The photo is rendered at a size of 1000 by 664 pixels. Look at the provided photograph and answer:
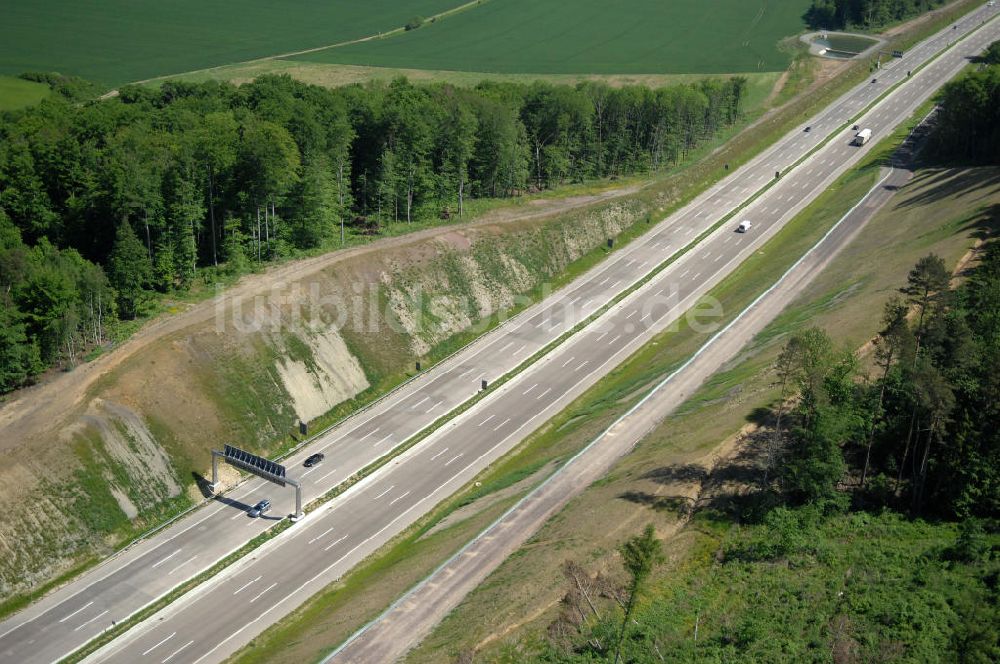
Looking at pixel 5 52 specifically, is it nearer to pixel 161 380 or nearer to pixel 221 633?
pixel 161 380

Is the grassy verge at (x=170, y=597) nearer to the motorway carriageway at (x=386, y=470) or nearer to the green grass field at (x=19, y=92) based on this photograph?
the motorway carriageway at (x=386, y=470)

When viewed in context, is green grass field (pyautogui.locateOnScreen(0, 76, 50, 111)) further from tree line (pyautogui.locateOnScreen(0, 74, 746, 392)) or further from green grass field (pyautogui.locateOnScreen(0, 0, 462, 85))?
tree line (pyautogui.locateOnScreen(0, 74, 746, 392))

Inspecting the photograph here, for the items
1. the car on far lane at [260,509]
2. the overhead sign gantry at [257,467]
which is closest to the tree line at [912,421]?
the overhead sign gantry at [257,467]

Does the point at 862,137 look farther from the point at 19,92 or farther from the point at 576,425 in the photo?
the point at 19,92

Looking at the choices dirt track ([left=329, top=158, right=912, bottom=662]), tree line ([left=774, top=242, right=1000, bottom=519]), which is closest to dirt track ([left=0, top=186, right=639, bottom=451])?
dirt track ([left=329, top=158, right=912, bottom=662])

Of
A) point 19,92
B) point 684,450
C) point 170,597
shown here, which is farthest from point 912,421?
point 19,92

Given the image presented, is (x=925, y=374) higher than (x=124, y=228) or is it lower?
lower

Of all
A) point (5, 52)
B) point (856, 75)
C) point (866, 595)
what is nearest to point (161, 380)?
point (866, 595)
